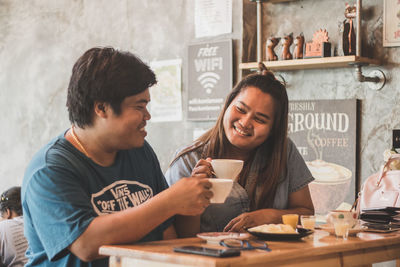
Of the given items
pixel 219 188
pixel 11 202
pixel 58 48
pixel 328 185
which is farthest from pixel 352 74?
pixel 58 48

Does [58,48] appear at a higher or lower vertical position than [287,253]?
higher

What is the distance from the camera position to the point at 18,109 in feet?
18.2

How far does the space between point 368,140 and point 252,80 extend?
116 cm

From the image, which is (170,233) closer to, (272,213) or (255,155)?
(272,213)

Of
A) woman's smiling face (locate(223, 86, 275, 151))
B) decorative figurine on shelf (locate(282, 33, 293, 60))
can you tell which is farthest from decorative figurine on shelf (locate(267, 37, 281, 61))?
woman's smiling face (locate(223, 86, 275, 151))

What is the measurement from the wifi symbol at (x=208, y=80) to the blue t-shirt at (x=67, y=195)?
2.09 meters

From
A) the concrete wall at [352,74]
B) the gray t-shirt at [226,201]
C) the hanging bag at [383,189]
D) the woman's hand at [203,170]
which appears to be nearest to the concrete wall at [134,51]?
the concrete wall at [352,74]

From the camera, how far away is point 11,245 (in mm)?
3262

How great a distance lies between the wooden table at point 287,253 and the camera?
1613mm

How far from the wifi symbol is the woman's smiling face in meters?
1.53

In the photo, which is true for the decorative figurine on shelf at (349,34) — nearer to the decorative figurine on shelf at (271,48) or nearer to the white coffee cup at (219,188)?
the decorative figurine on shelf at (271,48)

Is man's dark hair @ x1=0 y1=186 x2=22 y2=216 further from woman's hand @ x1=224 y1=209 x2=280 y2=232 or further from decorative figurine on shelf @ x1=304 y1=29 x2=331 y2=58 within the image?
decorative figurine on shelf @ x1=304 y1=29 x2=331 y2=58

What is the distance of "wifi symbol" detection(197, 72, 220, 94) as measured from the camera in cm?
418

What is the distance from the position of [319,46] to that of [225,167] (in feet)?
5.84
